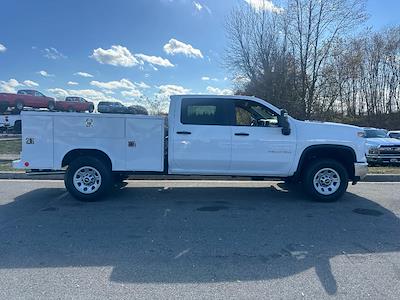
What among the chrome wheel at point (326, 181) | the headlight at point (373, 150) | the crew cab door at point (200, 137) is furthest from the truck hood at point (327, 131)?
the headlight at point (373, 150)

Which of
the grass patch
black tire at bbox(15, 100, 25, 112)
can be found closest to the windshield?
the grass patch

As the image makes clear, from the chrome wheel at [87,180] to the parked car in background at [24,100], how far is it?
18921mm

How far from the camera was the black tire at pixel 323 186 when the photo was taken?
7188mm

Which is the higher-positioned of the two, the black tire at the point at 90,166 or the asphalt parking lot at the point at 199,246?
the black tire at the point at 90,166

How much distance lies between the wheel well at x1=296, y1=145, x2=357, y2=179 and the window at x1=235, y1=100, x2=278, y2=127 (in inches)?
35.4

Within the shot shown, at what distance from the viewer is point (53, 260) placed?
14.0ft

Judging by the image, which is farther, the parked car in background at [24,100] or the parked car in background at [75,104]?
the parked car in background at [75,104]

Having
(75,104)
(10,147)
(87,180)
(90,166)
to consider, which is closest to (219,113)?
(90,166)

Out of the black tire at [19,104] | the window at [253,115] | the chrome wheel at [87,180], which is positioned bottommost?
the chrome wheel at [87,180]

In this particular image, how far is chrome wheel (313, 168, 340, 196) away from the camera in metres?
7.26

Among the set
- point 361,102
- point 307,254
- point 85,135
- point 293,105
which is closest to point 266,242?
point 307,254

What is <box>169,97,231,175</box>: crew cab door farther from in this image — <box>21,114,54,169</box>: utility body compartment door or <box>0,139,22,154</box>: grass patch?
<box>0,139,22,154</box>: grass patch

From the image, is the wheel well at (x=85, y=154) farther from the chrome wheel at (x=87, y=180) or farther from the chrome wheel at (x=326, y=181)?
the chrome wheel at (x=326, y=181)

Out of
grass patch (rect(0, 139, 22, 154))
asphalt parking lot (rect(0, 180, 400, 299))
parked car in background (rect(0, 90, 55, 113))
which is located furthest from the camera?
parked car in background (rect(0, 90, 55, 113))
